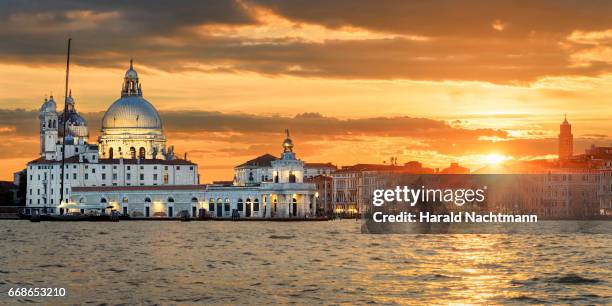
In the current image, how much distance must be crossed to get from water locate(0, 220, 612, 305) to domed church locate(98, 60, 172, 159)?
280 feet

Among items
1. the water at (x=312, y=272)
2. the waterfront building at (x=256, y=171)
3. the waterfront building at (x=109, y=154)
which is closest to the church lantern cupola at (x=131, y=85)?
the waterfront building at (x=109, y=154)

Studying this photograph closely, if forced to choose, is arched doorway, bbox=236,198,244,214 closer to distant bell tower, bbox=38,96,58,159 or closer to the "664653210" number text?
distant bell tower, bbox=38,96,58,159

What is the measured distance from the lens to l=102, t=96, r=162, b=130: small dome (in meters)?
148

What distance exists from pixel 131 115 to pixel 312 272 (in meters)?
109

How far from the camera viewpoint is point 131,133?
14762 centimetres

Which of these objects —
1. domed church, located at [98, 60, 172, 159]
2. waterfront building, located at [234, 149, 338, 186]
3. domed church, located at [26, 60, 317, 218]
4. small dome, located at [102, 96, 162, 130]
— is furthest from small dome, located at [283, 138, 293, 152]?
small dome, located at [102, 96, 162, 130]

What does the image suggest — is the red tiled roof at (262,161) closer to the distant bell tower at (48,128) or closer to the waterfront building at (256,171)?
the waterfront building at (256,171)

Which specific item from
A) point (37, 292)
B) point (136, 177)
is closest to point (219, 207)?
point (136, 177)

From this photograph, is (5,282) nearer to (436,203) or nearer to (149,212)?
(436,203)

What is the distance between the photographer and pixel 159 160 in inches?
5595

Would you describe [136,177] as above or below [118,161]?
below

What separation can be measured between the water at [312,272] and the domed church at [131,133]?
280ft

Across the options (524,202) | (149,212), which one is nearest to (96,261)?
(524,202)

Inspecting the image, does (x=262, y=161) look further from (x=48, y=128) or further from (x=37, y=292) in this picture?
(x=37, y=292)
